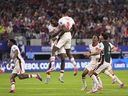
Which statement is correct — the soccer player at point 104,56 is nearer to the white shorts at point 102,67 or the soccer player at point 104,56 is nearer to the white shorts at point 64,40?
the white shorts at point 102,67

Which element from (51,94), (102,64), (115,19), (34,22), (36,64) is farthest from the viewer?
(115,19)

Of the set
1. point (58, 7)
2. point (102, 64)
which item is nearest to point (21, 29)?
point (58, 7)

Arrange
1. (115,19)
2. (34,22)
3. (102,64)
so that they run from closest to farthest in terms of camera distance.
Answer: (102,64)
(34,22)
(115,19)

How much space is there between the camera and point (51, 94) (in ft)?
65.6

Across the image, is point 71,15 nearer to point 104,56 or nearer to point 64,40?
point 64,40

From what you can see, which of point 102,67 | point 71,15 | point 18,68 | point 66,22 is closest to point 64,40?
point 66,22

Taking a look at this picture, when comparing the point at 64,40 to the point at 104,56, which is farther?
the point at 64,40

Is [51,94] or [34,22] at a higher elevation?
[34,22]

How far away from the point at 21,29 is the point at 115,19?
802 centimetres

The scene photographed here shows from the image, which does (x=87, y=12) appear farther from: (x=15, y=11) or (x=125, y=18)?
(x=15, y=11)

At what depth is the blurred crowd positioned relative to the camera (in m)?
39.0

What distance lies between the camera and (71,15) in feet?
140

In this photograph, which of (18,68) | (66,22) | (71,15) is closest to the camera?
(18,68)

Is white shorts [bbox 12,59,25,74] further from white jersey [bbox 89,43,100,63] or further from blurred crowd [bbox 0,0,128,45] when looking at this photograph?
blurred crowd [bbox 0,0,128,45]
